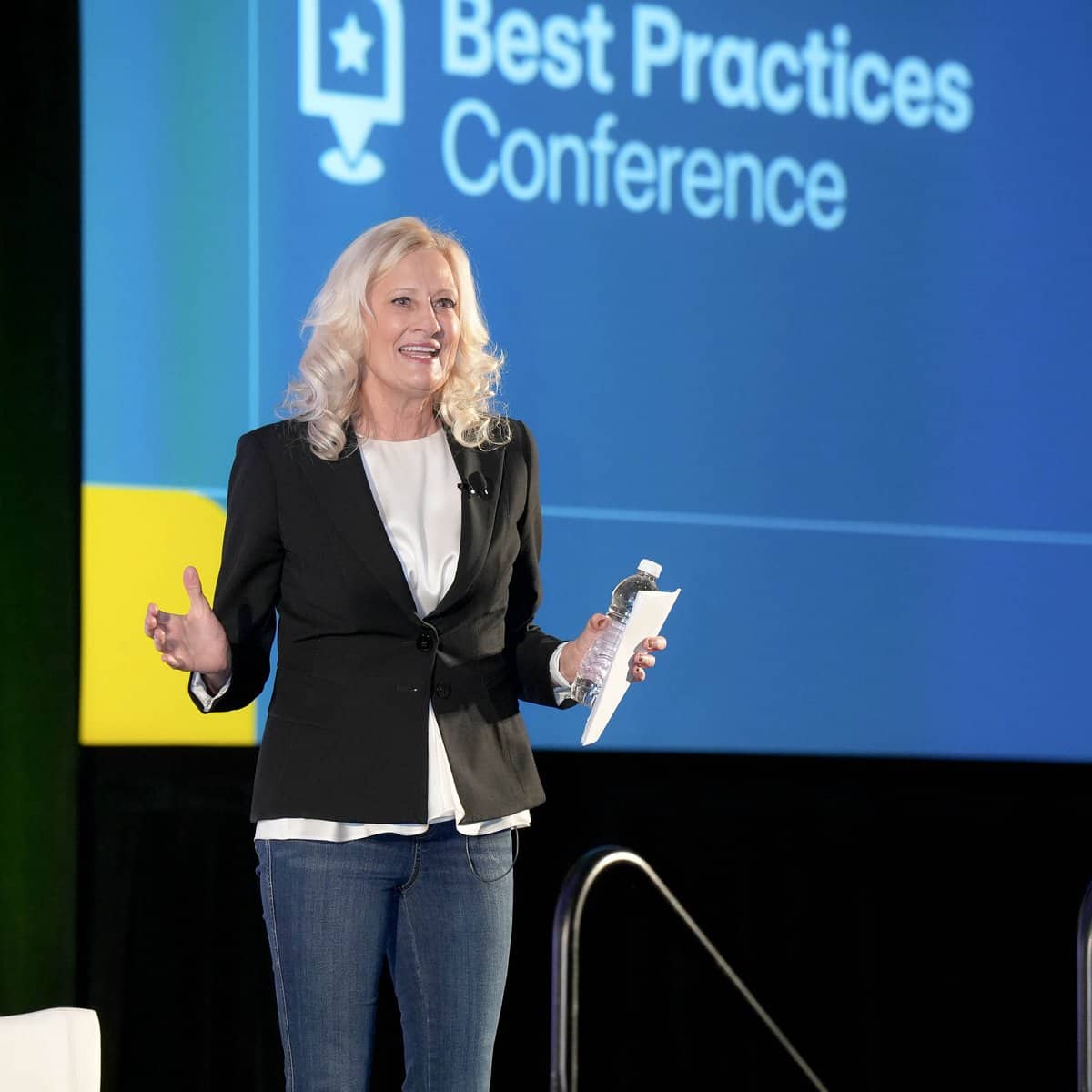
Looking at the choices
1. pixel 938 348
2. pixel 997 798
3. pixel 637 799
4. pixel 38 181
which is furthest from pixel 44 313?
pixel 997 798

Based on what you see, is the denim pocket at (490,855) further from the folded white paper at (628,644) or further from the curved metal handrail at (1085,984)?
the curved metal handrail at (1085,984)

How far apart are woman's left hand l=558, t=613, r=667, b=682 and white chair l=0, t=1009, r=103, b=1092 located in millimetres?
768

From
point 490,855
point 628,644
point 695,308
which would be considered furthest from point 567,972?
point 695,308

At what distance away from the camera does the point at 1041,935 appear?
372 centimetres

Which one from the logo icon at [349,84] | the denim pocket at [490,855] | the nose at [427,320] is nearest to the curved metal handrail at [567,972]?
the denim pocket at [490,855]

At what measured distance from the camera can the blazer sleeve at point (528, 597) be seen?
215 cm

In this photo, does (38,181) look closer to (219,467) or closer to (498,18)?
(219,467)

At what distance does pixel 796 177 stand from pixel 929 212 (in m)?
0.34

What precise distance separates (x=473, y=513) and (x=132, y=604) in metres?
1.13

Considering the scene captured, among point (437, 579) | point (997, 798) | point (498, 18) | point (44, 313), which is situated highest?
point (498, 18)

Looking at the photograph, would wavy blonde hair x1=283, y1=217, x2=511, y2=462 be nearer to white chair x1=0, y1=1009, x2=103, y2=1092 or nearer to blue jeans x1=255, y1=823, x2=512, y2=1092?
blue jeans x1=255, y1=823, x2=512, y2=1092

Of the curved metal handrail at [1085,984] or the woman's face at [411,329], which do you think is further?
the woman's face at [411,329]

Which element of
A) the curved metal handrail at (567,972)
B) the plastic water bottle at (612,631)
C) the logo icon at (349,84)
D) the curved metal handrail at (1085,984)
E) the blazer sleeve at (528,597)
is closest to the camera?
the curved metal handrail at (567,972)

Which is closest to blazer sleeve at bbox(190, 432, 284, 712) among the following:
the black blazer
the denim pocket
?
the black blazer
